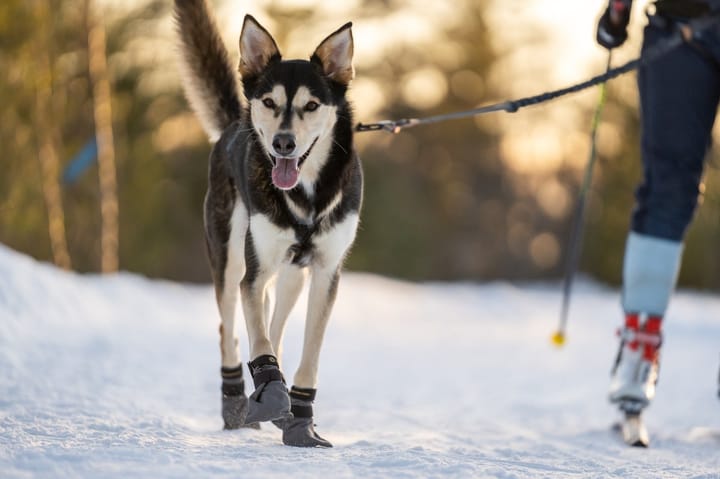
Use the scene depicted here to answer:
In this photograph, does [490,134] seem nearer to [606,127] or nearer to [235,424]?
[606,127]

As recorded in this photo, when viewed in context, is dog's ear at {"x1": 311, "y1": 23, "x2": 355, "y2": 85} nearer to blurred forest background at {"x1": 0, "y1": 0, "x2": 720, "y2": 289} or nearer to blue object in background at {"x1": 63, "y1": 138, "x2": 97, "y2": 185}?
blue object in background at {"x1": 63, "y1": 138, "x2": 97, "y2": 185}

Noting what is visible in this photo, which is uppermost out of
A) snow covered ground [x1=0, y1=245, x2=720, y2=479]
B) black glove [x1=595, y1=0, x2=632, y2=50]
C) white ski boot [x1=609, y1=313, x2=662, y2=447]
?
black glove [x1=595, y1=0, x2=632, y2=50]

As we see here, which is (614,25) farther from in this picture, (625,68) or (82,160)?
(82,160)

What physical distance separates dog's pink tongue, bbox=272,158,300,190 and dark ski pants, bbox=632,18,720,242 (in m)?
1.70

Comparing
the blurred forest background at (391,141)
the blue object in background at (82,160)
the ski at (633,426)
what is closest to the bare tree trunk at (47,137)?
the blurred forest background at (391,141)

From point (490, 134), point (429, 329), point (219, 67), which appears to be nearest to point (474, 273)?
point (490, 134)

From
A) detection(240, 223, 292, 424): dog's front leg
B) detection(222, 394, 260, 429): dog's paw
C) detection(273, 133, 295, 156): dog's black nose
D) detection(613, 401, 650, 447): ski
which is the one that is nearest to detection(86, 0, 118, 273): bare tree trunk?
detection(222, 394, 260, 429): dog's paw

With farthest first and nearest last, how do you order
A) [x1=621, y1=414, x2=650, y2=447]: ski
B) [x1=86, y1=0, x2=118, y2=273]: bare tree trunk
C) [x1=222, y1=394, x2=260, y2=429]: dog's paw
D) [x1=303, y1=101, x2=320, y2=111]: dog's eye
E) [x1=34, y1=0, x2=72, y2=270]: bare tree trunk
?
1. [x1=86, y1=0, x2=118, y2=273]: bare tree trunk
2. [x1=34, y1=0, x2=72, y2=270]: bare tree trunk
3. [x1=621, y1=414, x2=650, y2=447]: ski
4. [x1=222, y1=394, x2=260, y2=429]: dog's paw
5. [x1=303, y1=101, x2=320, y2=111]: dog's eye

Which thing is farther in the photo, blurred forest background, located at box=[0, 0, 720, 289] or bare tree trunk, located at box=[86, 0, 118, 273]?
blurred forest background, located at box=[0, 0, 720, 289]

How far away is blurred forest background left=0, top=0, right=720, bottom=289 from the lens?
12391 millimetres

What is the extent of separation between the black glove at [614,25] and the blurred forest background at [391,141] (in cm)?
857

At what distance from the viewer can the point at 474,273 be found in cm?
2425

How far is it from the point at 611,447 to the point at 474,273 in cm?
2061

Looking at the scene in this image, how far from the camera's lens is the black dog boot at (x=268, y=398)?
3.06 meters
